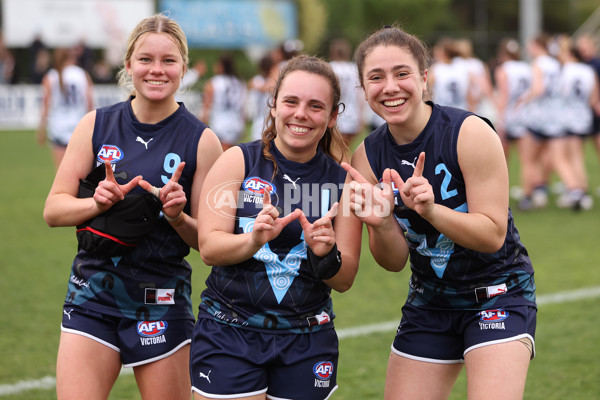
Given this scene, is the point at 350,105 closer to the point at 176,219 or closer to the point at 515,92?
the point at 515,92

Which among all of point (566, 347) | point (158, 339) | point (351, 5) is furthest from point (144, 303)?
point (351, 5)

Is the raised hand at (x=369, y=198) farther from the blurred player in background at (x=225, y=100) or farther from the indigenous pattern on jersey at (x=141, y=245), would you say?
the blurred player in background at (x=225, y=100)

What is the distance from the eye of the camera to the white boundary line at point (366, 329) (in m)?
4.87

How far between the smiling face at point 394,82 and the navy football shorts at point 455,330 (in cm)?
85

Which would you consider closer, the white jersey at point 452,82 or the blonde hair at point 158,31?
the blonde hair at point 158,31

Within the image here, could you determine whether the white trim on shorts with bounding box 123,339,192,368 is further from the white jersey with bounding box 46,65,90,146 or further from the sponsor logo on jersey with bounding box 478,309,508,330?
the white jersey with bounding box 46,65,90,146

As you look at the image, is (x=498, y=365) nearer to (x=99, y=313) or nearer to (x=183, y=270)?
(x=183, y=270)

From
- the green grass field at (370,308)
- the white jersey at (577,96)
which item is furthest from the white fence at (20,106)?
the white jersey at (577,96)

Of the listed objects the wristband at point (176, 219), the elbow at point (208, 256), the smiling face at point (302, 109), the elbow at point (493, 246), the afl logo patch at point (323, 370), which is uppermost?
the smiling face at point (302, 109)

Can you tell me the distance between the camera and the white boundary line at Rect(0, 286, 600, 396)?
487 centimetres

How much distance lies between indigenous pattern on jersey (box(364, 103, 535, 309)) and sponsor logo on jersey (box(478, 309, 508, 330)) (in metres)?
0.04

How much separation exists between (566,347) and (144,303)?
3469 millimetres

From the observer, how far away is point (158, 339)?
3.43 m

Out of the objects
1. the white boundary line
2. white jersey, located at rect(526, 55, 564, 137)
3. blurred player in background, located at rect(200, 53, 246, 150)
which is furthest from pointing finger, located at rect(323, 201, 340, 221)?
blurred player in background, located at rect(200, 53, 246, 150)
